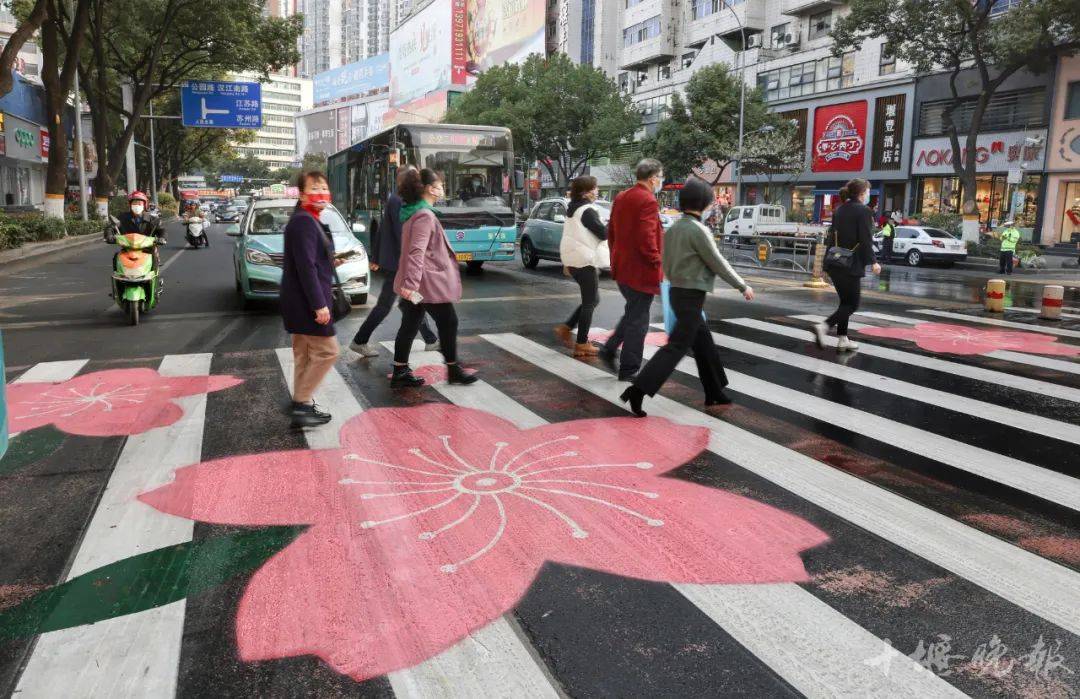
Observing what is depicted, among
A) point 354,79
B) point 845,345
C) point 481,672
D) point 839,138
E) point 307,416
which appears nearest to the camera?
point 481,672

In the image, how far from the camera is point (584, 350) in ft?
26.9

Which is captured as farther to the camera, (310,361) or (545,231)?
(545,231)

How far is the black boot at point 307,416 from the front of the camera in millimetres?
5594

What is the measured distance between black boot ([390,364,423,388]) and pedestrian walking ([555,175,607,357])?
196cm

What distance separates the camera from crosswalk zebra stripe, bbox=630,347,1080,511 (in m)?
4.55

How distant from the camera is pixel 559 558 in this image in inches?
140

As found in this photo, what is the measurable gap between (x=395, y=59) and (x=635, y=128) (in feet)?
255

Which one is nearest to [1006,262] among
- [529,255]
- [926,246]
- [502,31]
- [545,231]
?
[926,246]

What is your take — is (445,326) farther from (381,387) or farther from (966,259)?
(966,259)

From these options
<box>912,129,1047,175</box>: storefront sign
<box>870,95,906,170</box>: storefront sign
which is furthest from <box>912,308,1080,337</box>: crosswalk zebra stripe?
<box>870,95,906,170</box>: storefront sign

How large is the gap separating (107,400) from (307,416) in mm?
1906

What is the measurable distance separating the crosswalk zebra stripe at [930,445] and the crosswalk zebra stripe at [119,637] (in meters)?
4.23

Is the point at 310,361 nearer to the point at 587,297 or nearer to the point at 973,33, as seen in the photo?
the point at 587,297

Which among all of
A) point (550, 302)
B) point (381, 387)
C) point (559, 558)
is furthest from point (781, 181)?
point (559, 558)
